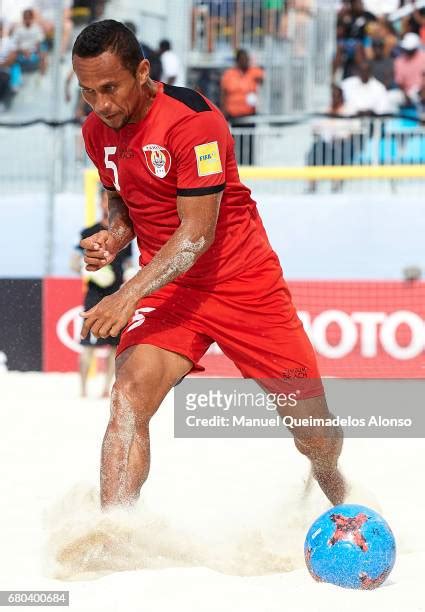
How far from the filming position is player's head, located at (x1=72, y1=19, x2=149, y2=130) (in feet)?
13.6

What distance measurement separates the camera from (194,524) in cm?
530

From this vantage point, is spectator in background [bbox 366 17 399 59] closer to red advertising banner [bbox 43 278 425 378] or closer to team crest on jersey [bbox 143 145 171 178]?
red advertising banner [bbox 43 278 425 378]

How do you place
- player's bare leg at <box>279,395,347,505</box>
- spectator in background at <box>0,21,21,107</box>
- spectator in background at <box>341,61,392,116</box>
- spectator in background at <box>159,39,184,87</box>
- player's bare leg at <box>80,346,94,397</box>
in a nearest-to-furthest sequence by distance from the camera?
player's bare leg at <box>279,395,347,505</box> < player's bare leg at <box>80,346,94,397</box> < spectator in background at <box>341,61,392,116</box> < spectator in background at <box>159,39,184,87</box> < spectator in background at <box>0,21,21,107</box>

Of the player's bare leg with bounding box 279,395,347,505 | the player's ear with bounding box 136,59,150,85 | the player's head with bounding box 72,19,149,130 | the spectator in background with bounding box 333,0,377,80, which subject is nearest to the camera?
the player's head with bounding box 72,19,149,130

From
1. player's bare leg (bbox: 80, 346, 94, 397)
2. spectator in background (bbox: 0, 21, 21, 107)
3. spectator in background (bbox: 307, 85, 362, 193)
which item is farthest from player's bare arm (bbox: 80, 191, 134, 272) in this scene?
spectator in background (bbox: 0, 21, 21, 107)

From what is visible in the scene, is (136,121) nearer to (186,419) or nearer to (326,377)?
(186,419)

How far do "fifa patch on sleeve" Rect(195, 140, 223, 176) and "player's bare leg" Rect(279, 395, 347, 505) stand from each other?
3.52 feet

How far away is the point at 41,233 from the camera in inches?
529

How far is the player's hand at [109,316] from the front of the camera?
13.7 ft

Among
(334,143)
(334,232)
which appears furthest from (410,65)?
(334,232)

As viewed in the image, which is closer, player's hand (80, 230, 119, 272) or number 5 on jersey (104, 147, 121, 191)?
number 5 on jersey (104, 147, 121, 191)

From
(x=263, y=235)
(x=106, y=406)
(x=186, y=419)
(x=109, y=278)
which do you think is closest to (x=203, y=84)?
(x=109, y=278)

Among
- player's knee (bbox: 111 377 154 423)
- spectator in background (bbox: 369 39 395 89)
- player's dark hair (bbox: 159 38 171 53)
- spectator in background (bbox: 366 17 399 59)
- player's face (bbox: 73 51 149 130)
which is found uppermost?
spectator in background (bbox: 366 17 399 59)

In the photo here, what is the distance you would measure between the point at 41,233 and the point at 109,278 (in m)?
3.10
